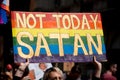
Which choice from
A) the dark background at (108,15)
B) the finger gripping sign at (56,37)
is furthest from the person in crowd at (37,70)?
the dark background at (108,15)

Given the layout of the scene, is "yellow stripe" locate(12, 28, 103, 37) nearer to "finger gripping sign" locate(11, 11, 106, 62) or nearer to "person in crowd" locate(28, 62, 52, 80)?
"finger gripping sign" locate(11, 11, 106, 62)

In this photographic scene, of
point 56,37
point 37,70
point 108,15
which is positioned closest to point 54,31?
point 56,37

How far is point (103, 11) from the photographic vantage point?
43.9 feet

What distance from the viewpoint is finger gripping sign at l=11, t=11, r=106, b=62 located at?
611 cm

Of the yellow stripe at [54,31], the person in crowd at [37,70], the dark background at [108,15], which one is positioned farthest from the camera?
the dark background at [108,15]

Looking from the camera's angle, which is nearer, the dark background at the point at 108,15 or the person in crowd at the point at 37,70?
the person in crowd at the point at 37,70

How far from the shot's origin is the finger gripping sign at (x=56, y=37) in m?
6.11

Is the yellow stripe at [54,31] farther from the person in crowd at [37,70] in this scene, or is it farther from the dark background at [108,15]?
the dark background at [108,15]

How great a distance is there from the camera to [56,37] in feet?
20.6

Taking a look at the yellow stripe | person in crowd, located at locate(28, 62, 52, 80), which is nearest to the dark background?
person in crowd, located at locate(28, 62, 52, 80)

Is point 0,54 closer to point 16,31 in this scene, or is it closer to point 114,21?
point 114,21

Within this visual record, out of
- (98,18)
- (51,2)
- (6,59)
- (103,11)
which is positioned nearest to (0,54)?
(6,59)

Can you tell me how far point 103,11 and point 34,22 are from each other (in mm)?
7220

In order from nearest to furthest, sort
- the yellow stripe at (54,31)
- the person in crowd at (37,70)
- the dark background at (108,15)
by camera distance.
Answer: the yellow stripe at (54,31) < the person in crowd at (37,70) < the dark background at (108,15)
